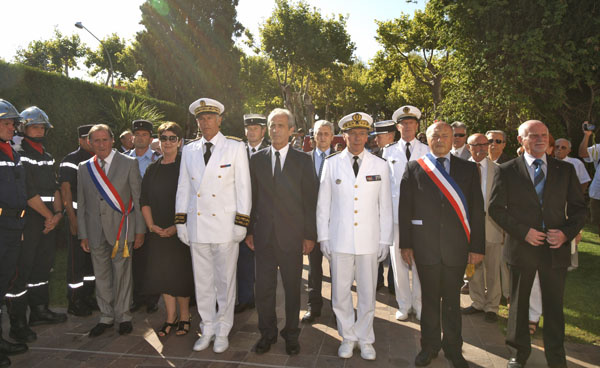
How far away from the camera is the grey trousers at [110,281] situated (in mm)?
4434

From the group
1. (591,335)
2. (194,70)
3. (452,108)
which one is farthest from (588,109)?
(194,70)

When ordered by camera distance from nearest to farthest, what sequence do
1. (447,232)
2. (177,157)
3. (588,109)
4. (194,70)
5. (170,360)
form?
(447,232) < (170,360) < (177,157) < (588,109) < (194,70)

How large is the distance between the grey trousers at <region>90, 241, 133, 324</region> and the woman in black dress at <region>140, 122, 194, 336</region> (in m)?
0.37

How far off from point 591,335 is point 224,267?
403cm

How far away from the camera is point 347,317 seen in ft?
12.7

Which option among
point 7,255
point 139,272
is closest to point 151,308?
point 139,272

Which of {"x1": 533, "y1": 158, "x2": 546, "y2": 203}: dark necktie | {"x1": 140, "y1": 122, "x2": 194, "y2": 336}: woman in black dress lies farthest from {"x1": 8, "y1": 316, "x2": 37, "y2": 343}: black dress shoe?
{"x1": 533, "y1": 158, "x2": 546, "y2": 203}: dark necktie

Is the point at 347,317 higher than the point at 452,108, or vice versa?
the point at 452,108

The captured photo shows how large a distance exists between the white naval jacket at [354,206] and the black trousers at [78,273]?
321cm

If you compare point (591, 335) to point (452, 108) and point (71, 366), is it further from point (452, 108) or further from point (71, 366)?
point (452, 108)

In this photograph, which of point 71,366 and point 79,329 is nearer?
point 71,366

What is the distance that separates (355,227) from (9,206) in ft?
11.4

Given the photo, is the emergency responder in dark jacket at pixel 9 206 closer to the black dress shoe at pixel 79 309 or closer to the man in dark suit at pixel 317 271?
the black dress shoe at pixel 79 309

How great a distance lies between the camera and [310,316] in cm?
480
